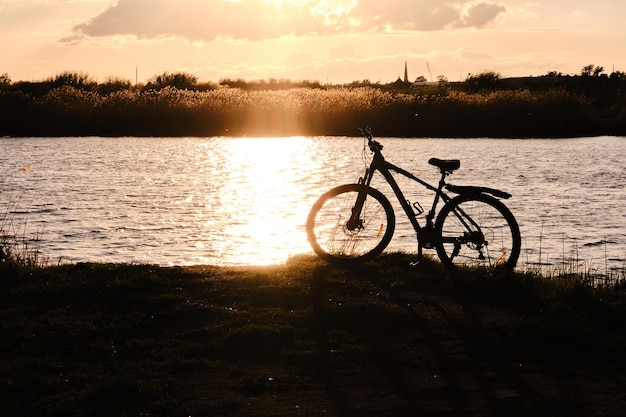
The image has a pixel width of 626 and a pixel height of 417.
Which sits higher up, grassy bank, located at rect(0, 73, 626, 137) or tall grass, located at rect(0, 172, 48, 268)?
grassy bank, located at rect(0, 73, 626, 137)

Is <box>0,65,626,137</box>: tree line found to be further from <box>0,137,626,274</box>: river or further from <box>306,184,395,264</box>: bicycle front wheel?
<box>306,184,395,264</box>: bicycle front wheel

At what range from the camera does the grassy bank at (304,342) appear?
575 cm

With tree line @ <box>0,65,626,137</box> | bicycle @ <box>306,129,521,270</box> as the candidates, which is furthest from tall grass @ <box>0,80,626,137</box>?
bicycle @ <box>306,129,521,270</box>

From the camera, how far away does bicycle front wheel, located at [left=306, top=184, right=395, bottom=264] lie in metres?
9.46

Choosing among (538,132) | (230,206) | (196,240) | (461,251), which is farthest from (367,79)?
(461,251)

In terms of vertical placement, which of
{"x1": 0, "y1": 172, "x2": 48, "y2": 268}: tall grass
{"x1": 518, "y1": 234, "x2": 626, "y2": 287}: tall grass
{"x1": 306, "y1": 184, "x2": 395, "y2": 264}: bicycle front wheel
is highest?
{"x1": 306, "y1": 184, "x2": 395, "y2": 264}: bicycle front wheel

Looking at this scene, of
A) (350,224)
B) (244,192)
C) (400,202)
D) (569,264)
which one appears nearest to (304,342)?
(350,224)

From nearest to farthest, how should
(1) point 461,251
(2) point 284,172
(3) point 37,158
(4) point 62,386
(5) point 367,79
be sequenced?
(4) point 62,386 < (1) point 461,251 < (2) point 284,172 < (3) point 37,158 < (5) point 367,79

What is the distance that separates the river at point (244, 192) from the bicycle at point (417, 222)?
357cm

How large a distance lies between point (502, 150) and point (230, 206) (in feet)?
66.5

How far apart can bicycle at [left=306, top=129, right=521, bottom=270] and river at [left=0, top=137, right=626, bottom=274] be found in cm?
357

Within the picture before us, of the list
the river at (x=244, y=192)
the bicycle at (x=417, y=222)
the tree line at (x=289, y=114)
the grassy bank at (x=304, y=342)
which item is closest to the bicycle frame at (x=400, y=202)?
the bicycle at (x=417, y=222)

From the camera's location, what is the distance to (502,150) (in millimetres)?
39000

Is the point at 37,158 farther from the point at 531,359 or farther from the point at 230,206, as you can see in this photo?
the point at 531,359
